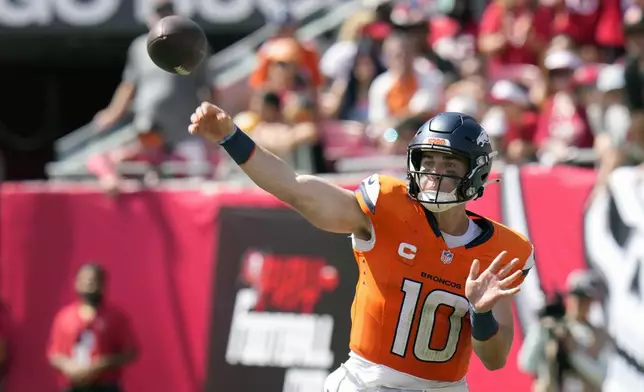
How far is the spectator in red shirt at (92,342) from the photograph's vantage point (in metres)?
9.88

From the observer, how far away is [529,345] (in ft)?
25.8

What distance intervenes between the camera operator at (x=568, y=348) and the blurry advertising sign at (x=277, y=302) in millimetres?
1722

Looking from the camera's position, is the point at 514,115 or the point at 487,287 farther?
the point at 514,115

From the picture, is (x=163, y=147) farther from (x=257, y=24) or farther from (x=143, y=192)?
(x=257, y=24)

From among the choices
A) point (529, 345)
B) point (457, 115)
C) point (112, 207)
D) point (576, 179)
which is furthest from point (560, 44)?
point (457, 115)

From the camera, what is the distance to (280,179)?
5062 mm

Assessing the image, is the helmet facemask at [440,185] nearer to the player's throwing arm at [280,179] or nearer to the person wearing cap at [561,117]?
the player's throwing arm at [280,179]

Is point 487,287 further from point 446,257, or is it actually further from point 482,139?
point 482,139

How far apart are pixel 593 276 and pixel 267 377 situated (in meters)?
2.73

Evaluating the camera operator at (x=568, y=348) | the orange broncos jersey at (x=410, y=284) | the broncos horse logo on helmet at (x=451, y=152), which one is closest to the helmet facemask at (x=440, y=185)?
the broncos horse logo on helmet at (x=451, y=152)

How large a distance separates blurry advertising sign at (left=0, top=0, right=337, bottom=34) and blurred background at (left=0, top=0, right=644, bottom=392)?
2.69 feet

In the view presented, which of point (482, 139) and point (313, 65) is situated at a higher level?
point (313, 65)

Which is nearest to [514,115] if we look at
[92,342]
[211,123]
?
[92,342]

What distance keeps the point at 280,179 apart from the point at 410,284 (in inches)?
28.9
